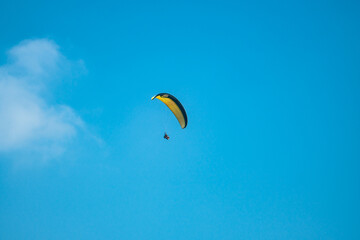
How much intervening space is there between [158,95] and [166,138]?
5.32 m

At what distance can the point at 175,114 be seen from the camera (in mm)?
32688

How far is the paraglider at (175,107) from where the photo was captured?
29.6 metres

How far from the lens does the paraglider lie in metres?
29.6

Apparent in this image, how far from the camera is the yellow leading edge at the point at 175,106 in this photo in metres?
29.6

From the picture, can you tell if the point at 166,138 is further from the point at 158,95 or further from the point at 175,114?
the point at 158,95

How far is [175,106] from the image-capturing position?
1225 inches

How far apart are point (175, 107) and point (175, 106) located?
8.8 inches

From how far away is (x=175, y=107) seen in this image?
31.3 meters

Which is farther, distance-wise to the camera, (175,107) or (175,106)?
(175,107)

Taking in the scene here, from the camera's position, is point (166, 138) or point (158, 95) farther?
point (166, 138)

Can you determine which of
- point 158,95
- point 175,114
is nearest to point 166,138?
point 175,114

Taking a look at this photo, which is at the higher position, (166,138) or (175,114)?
(175,114)

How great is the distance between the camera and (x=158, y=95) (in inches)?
1127

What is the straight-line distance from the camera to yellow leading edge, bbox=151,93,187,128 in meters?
29.6
